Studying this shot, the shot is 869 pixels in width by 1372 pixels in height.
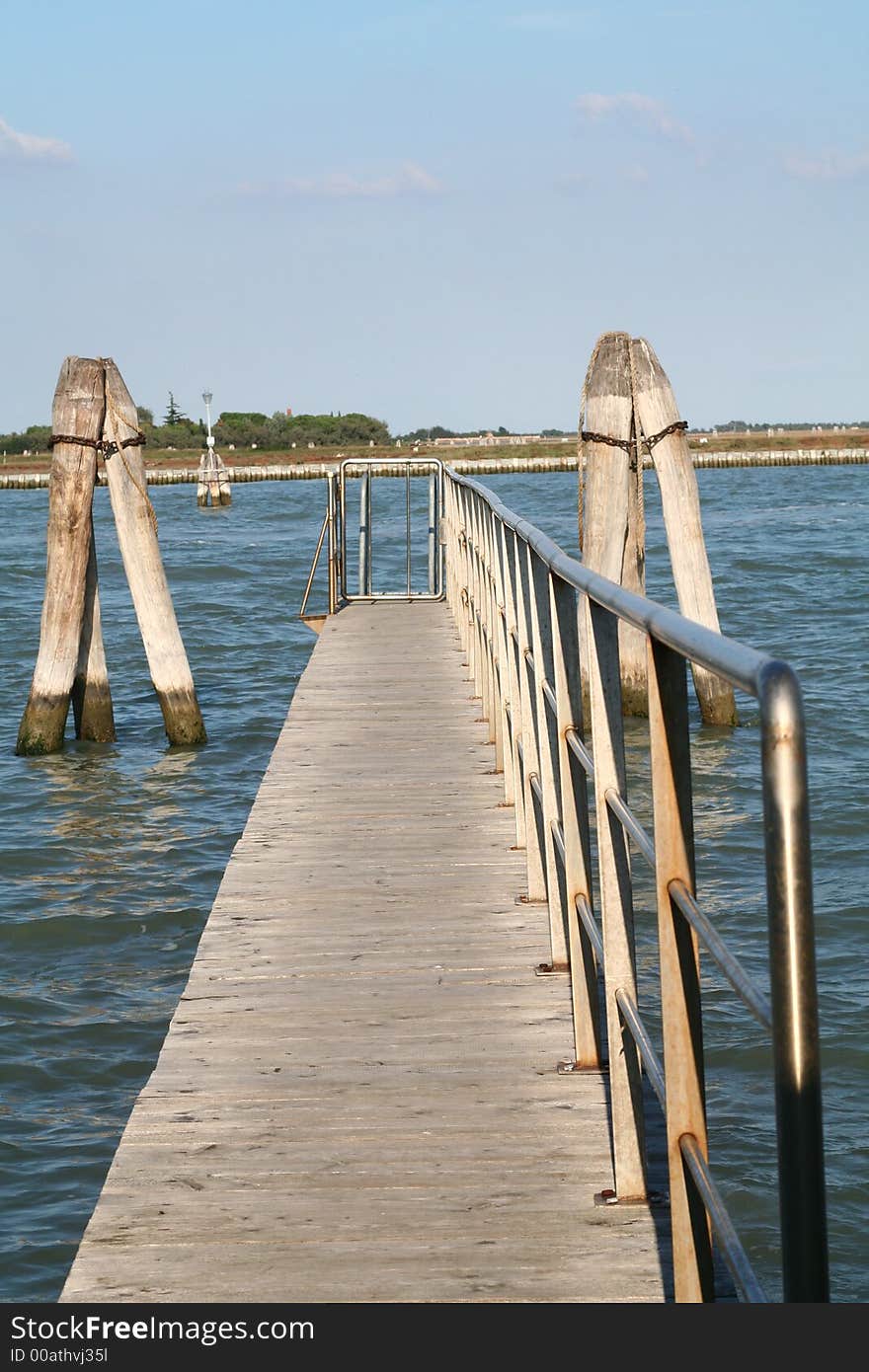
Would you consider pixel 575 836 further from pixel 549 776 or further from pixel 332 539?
pixel 332 539

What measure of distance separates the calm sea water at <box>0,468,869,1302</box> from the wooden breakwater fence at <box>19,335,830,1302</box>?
18.3 inches

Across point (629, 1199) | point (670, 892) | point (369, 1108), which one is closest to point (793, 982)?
point (670, 892)

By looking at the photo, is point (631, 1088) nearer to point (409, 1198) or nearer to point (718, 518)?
point (409, 1198)

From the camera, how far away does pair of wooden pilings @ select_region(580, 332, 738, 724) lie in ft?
40.1

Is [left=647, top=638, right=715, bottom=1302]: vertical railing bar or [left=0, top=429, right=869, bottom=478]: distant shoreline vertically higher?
[left=0, top=429, right=869, bottom=478]: distant shoreline

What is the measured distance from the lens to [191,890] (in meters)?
9.55

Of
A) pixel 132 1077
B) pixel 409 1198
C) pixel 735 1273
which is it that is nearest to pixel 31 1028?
pixel 132 1077

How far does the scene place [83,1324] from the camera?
285cm

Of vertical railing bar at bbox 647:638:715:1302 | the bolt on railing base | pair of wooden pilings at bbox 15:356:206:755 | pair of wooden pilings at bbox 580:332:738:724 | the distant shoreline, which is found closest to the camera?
vertical railing bar at bbox 647:638:715:1302

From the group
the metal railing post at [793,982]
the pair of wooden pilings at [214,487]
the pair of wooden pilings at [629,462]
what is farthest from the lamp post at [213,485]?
the metal railing post at [793,982]

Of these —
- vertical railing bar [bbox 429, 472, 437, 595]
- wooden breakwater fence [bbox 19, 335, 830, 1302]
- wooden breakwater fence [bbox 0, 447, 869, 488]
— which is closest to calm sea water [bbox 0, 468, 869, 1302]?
wooden breakwater fence [bbox 19, 335, 830, 1302]

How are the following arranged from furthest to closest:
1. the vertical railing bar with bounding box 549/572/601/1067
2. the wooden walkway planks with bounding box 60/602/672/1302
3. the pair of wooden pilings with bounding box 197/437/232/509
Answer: the pair of wooden pilings with bounding box 197/437/232/509 < the vertical railing bar with bounding box 549/572/601/1067 < the wooden walkway planks with bounding box 60/602/672/1302

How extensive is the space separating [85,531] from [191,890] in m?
3.73

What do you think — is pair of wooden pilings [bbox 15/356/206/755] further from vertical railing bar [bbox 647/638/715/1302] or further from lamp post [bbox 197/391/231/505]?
lamp post [bbox 197/391/231/505]
